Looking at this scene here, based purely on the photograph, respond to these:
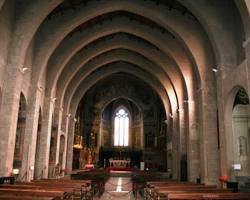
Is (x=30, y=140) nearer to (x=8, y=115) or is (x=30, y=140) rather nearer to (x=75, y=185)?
(x=8, y=115)

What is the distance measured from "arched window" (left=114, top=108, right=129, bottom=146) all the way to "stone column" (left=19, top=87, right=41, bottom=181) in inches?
1005

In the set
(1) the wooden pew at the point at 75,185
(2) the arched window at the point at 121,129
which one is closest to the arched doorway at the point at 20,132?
(1) the wooden pew at the point at 75,185

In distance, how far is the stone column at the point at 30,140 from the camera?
17.9 m

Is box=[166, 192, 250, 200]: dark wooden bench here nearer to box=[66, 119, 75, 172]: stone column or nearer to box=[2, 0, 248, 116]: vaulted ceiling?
box=[2, 0, 248, 116]: vaulted ceiling

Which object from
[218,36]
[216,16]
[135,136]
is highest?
[216,16]

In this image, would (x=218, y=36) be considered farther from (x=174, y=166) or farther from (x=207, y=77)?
(x=174, y=166)

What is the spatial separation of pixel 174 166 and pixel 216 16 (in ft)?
51.9

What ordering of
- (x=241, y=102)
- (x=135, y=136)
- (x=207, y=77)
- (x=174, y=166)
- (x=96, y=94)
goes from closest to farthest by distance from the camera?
(x=241, y=102)
(x=207, y=77)
(x=174, y=166)
(x=96, y=94)
(x=135, y=136)

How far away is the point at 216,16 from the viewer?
52.4ft

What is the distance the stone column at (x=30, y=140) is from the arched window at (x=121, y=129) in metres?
25.5

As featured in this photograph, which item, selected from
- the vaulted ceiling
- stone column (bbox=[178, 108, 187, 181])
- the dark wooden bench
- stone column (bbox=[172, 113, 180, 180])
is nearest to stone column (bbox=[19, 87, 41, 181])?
the vaulted ceiling

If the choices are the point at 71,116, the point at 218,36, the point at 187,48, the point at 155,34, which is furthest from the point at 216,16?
the point at 71,116

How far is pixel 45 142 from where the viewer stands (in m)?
21.6

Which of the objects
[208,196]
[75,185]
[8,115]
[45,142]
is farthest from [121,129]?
[208,196]
